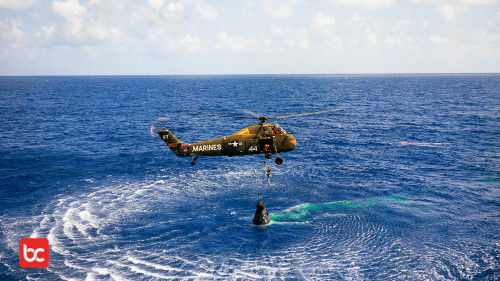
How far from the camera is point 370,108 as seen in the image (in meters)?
157

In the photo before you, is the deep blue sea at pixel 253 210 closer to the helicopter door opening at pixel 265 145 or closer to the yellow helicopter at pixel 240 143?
the yellow helicopter at pixel 240 143

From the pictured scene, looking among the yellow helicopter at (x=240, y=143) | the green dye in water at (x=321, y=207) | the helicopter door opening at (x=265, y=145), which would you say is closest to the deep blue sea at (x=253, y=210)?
the green dye in water at (x=321, y=207)

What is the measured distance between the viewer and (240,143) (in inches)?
1280

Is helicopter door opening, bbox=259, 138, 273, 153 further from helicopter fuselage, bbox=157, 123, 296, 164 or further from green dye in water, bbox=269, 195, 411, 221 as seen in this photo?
green dye in water, bbox=269, 195, 411, 221

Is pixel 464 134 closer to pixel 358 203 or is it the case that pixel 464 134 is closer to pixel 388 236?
pixel 358 203

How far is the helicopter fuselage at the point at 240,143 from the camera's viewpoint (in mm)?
32375

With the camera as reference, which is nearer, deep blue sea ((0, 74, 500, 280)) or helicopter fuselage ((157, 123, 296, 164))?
helicopter fuselage ((157, 123, 296, 164))

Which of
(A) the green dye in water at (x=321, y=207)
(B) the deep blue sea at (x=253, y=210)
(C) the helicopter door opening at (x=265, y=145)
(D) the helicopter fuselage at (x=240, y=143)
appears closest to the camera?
(D) the helicopter fuselage at (x=240, y=143)

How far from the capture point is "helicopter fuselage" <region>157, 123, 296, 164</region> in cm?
3238

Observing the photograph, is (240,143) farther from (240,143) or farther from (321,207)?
(321,207)

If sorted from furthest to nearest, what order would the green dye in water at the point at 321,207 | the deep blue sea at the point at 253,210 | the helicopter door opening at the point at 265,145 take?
1. the green dye in water at the point at 321,207
2. the deep blue sea at the point at 253,210
3. the helicopter door opening at the point at 265,145

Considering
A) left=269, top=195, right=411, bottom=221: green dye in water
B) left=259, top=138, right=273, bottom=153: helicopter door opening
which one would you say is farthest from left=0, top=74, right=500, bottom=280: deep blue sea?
left=259, top=138, right=273, bottom=153: helicopter door opening

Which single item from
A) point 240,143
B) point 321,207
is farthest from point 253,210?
point 240,143

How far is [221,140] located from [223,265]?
14897 mm
